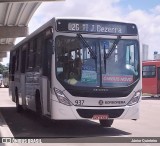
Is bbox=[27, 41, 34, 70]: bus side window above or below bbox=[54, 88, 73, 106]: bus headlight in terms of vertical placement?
above

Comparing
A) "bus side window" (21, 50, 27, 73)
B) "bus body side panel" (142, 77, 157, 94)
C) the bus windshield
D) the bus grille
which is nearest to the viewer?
the bus grille

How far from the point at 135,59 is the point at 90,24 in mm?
1606

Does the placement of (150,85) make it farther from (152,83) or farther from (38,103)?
(38,103)

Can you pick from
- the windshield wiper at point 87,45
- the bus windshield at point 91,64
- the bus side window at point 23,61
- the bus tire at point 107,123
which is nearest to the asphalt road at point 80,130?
the bus tire at point 107,123

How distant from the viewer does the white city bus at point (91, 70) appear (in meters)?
11.7

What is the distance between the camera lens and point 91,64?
468 inches

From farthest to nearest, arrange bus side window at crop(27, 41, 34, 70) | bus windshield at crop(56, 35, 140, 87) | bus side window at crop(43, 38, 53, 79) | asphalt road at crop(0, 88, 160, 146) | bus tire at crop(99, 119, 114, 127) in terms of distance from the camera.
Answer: bus side window at crop(27, 41, 34, 70), bus tire at crop(99, 119, 114, 127), bus side window at crop(43, 38, 53, 79), bus windshield at crop(56, 35, 140, 87), asphalt road at crop(0, 88, 160, 146)

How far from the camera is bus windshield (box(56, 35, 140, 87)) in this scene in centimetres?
1180

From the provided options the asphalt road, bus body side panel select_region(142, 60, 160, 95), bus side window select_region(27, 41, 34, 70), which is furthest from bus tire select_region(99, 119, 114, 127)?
bus body side panel select_region(142, 60, 160, 95)

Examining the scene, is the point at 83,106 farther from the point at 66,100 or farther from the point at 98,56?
the point at 98,56

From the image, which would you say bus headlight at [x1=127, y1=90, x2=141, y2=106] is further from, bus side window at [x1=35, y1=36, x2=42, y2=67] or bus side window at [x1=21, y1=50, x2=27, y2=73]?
bus side window at [x1=21, y1=50, x2=27, y2=73]

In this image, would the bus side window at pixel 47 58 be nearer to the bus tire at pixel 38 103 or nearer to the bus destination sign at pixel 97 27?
the bus destination sign at pixel 97 27

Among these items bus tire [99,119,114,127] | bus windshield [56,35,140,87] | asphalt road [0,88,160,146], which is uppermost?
bus windshield [56,35,140,87]

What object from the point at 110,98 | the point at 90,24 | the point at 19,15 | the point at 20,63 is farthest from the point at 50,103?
the point at 19,15
